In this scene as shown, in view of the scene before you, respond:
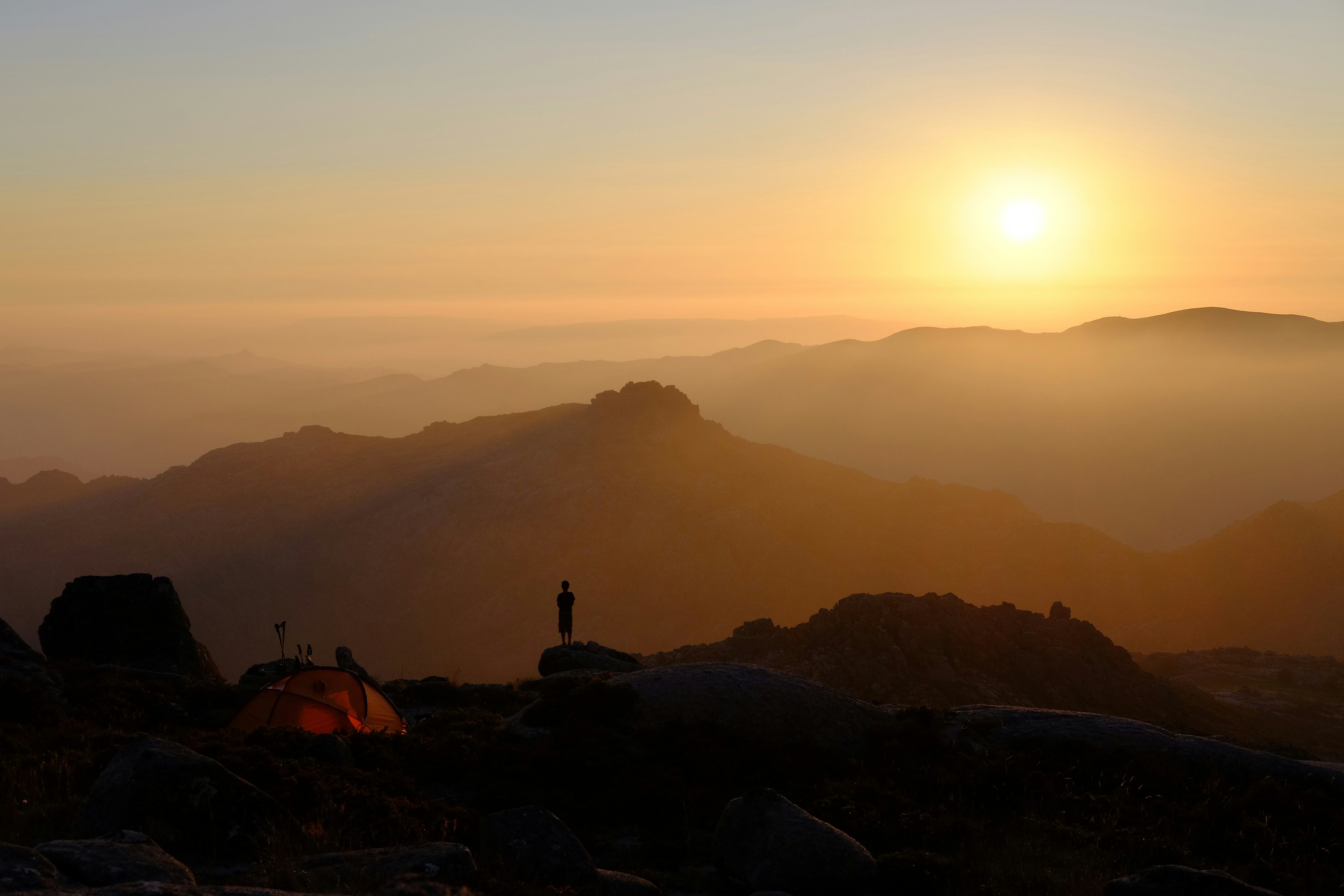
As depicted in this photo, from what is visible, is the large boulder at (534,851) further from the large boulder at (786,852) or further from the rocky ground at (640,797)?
the large boulder at (786,852)

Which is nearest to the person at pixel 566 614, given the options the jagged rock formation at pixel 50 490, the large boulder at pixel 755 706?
the large boulder at pixel 755 706

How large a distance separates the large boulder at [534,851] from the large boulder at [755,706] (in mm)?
8555

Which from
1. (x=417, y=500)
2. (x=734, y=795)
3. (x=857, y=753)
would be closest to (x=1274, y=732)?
(x=857, y=753)

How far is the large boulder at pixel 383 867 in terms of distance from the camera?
860cm

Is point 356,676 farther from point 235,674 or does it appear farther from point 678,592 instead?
point 678,592

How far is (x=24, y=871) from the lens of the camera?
23.5 ft

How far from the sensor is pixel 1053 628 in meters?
45.8

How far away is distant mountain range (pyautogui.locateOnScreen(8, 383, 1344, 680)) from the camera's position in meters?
94.3

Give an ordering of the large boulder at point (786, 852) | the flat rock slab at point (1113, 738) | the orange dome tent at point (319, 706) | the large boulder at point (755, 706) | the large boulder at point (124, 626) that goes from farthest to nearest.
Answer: the large boulder at point (124, 626)
the orange dome tent at point (319, 706)
the large boulder at point (755, 706)
the flat rock slab at point (1113, 738)
the large boulder at point (786, 852)

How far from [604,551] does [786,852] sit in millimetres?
101245

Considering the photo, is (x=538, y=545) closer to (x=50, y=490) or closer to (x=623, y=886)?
(x=50, y=490)

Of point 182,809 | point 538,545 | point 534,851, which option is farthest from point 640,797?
point 538,545

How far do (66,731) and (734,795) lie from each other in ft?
38.9

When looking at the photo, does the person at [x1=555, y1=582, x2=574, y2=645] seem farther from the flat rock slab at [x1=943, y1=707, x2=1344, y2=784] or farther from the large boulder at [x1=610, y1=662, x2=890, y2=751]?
the flat rock slab at [x1=943, y1=707, x2=1344, y2=784]
